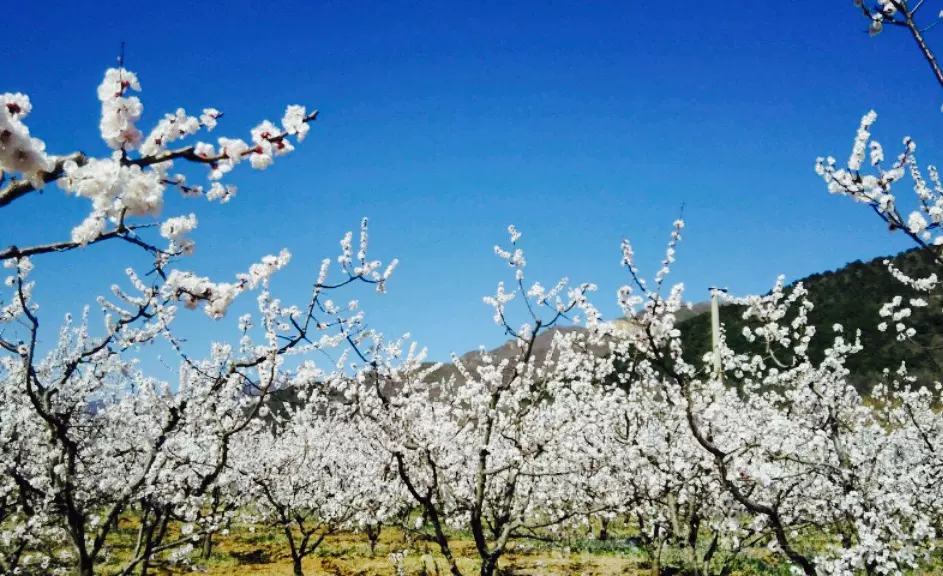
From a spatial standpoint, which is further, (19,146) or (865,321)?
(865,321)

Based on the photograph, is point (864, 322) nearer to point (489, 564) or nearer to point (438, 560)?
point (438, 560)

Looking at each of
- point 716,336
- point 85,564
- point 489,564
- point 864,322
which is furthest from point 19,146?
point 864,322

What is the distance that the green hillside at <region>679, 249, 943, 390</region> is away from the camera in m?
39.9

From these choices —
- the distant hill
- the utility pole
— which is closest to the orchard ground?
the utility pole

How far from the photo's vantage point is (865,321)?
146 feet

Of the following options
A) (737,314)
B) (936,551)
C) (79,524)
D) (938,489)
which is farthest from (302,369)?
(737,314)

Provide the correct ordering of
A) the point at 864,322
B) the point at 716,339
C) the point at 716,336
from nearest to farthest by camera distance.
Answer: the point at 716,339, the point at 716,336, the point at 864,322

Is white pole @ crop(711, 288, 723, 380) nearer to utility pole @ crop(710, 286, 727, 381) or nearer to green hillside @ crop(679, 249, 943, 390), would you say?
utility pole @ crop(710, 286, 727, 381)

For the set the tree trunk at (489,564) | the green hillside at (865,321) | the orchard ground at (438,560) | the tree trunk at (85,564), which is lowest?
the orchard ground at (438,560)

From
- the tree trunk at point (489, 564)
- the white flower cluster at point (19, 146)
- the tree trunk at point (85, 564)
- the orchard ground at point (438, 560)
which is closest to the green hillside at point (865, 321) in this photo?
the orchard ground at point (438, 560)

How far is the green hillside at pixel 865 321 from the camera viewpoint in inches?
1572

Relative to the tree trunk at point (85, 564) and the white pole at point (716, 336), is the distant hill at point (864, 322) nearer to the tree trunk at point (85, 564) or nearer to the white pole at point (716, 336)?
the white pole at point (716, 336)

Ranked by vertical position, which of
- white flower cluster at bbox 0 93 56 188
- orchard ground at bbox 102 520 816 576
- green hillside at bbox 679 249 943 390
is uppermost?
green hillside at bbox 679 249 943 390

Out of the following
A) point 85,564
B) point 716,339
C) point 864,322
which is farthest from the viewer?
point 864,322
